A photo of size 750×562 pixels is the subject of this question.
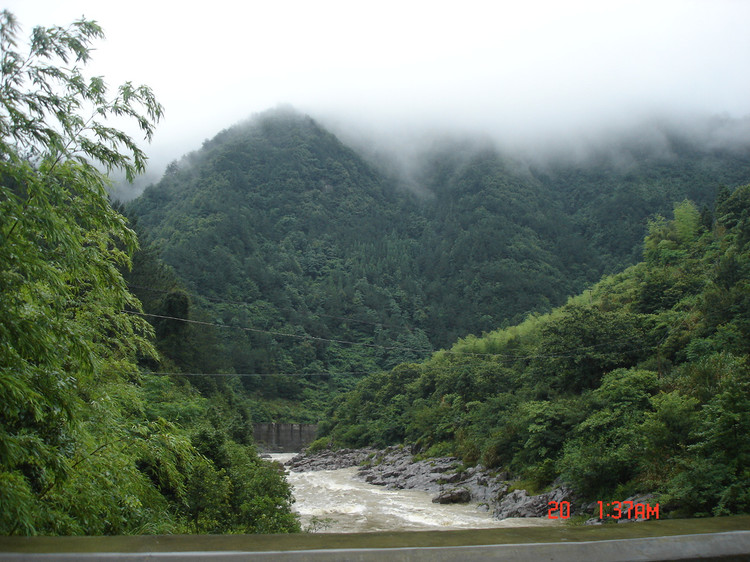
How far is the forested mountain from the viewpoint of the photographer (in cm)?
7988

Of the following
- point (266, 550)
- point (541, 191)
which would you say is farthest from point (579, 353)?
point (541, 191)

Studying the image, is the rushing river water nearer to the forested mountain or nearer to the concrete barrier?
the concrete barrier

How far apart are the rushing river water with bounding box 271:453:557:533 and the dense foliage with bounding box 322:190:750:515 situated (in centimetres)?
310

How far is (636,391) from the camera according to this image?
1809cm

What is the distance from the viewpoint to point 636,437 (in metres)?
15.8

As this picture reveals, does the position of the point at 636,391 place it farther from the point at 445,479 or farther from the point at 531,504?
the point at 445,479

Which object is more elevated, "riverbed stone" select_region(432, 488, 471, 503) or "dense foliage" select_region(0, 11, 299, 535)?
"dense foliage" select_region(0, 11, 299, 535)

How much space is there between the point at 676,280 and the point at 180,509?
24519mm

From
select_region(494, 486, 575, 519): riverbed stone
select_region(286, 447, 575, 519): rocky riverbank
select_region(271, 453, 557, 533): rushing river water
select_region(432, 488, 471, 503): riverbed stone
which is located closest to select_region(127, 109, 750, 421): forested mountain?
select_region(286, 447, 575, 519): rocky riverbank

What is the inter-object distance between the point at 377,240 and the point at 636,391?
10065 cm

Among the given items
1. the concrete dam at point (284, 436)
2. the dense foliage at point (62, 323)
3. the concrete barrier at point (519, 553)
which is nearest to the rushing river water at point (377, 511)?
the dense foliage at point (62, 323)

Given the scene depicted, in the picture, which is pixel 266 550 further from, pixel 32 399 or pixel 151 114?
pixel 151 114
